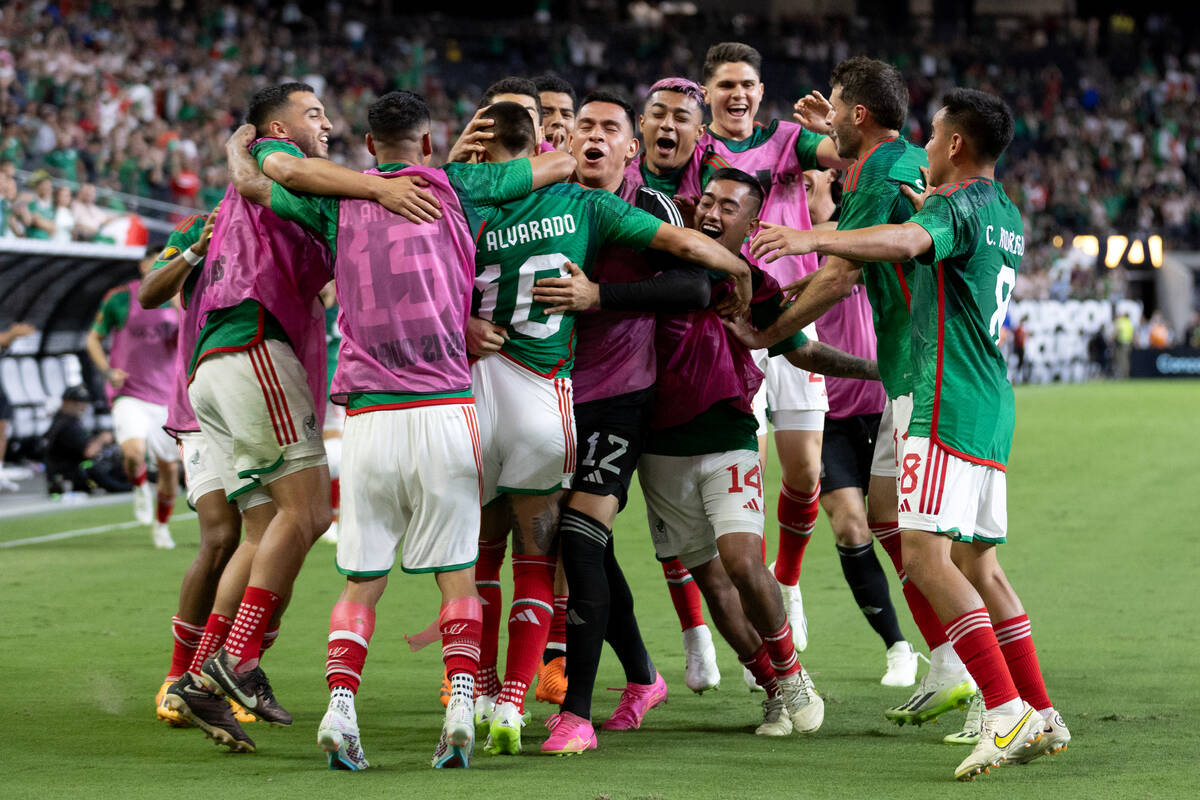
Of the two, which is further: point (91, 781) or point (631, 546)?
point (631, 546)

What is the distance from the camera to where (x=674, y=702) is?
248 inches

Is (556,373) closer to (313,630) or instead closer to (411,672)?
(411,672)

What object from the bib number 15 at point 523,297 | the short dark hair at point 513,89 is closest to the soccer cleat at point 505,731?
the bib number 15 at point 523,297

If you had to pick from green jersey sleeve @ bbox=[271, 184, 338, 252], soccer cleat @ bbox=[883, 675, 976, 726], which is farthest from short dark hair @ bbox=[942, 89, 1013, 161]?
green jersey sleeve @ bbox=[271, 184, 338, 252]

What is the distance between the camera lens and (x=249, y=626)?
5367mm

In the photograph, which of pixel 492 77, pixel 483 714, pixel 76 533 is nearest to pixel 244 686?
pixel 483 714

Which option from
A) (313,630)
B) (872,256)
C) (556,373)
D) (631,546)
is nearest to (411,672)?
(313,630)

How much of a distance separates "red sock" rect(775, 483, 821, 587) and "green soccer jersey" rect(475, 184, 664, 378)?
2.26 m

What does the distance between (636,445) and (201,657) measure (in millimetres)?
1822

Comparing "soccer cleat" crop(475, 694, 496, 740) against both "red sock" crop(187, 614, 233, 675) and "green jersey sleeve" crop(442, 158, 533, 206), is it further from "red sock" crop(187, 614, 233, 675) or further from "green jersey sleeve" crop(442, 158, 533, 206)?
"green jersey sleeve" crop(442, 158, 533, 206)

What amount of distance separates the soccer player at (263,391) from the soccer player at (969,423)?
2.23 metres

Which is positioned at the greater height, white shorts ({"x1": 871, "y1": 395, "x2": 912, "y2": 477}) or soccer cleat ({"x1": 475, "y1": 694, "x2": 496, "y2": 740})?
white shorts ({"x1": 871, "y1": 395, "x2": 912, "y2": 477})

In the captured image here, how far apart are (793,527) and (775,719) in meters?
1.83

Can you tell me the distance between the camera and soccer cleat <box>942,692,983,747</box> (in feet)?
17.8
